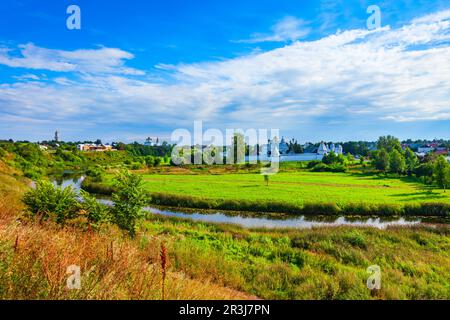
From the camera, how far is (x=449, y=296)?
8.96 m

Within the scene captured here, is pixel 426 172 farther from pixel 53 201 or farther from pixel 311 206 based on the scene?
pixel 53 201

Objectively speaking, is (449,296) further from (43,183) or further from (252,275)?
(43,183)

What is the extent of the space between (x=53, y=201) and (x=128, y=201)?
3774mm

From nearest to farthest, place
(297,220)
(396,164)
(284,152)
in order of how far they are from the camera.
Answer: (297,220)
(396,164)
(284,152)

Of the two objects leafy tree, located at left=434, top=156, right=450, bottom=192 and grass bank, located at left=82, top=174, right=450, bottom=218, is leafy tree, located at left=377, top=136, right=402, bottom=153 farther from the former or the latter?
grass bank, located at left=82, top=174, right=450, bottom=218

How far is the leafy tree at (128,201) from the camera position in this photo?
50.4 ft

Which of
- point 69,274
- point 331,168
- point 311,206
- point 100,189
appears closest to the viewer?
point 69,274

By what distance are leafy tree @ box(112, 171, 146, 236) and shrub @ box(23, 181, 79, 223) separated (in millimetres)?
2227

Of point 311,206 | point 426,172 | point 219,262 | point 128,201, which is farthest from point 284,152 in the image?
point 219,262

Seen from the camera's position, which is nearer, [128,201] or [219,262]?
[219,262]

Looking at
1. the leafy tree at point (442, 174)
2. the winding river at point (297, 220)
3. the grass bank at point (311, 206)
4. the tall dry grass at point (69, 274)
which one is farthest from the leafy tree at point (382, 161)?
the tall dry grass at point (69, 274)

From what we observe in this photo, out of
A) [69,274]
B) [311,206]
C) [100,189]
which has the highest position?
[69,274]

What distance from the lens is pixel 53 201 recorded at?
1345cm

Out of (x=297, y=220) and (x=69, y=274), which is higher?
(x=69, y=274)
